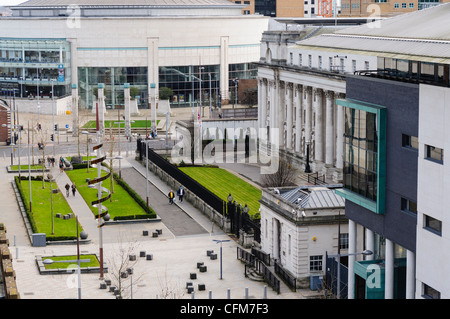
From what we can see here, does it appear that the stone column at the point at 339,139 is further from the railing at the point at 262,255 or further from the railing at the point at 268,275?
the railing at the point at 268,275

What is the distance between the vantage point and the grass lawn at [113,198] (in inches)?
3469

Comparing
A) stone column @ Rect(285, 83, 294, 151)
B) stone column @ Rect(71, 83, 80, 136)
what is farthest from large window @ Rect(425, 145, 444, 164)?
stone column @ Rect(71, 83, 80, 136)

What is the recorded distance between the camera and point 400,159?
51000 mm

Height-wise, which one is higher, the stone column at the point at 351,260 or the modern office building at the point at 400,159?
the modern office building at the point at 400,159

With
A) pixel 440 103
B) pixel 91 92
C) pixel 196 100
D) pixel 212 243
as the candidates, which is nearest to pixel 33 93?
pixel 91 92

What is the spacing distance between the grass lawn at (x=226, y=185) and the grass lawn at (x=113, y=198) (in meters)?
8.78

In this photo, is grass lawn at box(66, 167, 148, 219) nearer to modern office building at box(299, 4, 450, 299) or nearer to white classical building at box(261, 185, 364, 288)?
white classical building at box(261, 185, 364, 288)

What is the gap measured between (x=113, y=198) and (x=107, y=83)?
82.0m

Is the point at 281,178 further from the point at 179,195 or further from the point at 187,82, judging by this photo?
the point at 187,82

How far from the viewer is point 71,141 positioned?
462 feet

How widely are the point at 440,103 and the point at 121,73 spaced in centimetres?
13224

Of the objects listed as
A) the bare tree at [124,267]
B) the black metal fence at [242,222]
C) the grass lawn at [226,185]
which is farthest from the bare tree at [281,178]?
the bare tree at [124,267]

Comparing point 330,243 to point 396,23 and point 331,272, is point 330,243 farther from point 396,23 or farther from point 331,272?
point 396,23

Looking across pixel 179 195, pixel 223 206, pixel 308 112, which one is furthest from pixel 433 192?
pixel 308 112
